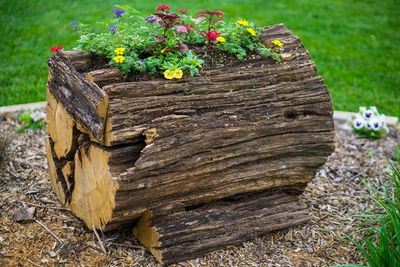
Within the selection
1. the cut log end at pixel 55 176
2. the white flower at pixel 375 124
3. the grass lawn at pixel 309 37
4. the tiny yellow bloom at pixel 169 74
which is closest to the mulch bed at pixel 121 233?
the cut log end at pixel 55 176

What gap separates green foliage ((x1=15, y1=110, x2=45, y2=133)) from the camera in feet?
15.2

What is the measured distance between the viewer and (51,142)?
3543 mm

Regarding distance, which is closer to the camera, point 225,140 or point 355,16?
point 225,140

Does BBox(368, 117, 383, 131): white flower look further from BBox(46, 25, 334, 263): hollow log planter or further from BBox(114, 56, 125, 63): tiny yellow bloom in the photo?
BBox(114, 56, 125, 63): tiny yellow bloom

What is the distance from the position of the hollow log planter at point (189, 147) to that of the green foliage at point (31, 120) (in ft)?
3.84

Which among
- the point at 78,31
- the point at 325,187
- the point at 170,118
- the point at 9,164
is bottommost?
the point at 325,187

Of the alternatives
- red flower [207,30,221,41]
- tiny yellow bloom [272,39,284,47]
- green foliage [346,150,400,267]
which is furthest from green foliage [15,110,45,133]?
green foliage [346,150,400,267]

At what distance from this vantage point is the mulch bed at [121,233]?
315 centimetres

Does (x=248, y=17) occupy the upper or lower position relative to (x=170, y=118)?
lower

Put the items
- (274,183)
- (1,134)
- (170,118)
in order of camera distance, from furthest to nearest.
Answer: (1,134), (274,183), (170,118)

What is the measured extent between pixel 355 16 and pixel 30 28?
4261mm

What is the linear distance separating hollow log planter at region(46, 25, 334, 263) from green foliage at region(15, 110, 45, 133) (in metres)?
1.17

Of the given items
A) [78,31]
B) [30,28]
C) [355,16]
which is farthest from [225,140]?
[355,16]

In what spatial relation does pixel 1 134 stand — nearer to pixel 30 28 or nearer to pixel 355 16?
pixel 30 28
